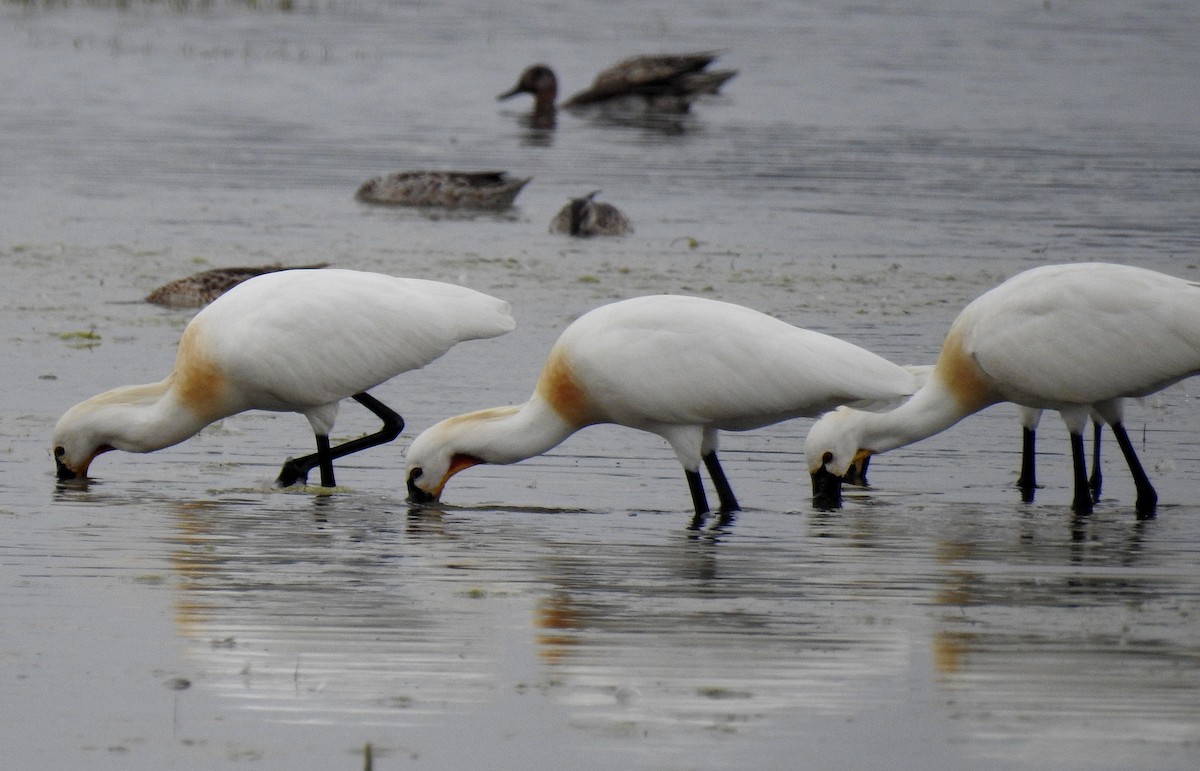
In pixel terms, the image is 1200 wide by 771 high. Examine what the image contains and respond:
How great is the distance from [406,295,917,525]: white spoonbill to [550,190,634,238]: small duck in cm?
862

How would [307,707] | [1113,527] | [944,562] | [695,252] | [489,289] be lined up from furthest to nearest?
[695,252]
[489,289]
[1113,527]
[944,562]
[307,707]

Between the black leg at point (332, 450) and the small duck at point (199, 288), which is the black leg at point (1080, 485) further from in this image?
the small duck at point (199, 288)

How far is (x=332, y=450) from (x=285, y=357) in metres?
0.62

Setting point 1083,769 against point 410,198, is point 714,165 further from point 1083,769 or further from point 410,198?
point 1083,769

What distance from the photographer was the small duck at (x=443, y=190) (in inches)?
768

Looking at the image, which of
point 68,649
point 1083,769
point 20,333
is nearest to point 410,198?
point 20,333

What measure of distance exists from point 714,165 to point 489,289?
30.0ft

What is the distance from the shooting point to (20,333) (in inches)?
480

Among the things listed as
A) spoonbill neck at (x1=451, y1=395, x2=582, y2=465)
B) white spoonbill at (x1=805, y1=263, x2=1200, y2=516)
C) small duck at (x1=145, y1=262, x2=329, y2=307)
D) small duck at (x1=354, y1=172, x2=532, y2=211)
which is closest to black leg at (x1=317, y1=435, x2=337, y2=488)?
spoonbill neck at (x1=451, y1=395, x2=582, y2=465)

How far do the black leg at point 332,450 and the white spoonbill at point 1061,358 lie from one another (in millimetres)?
1898

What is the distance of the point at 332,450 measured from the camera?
921 centimetres

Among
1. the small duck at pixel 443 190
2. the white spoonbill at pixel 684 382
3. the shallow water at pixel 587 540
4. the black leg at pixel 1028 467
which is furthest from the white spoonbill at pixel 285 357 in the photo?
the small duck at pixel 443 190

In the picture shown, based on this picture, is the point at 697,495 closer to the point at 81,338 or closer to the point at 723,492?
the point at 723,492

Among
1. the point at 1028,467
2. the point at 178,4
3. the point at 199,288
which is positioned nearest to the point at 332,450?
the point at 1028,467
